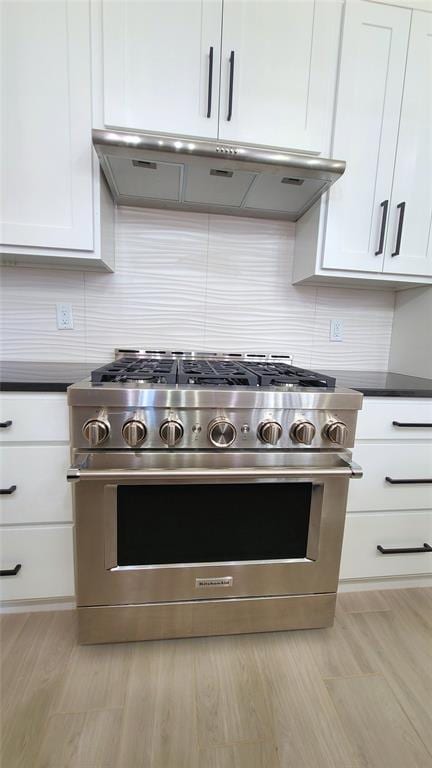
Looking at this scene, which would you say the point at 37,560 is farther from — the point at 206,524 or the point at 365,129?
the point at 365,129

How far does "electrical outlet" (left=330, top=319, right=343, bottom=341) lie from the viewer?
1.69 m

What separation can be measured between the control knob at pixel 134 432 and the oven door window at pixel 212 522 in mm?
159

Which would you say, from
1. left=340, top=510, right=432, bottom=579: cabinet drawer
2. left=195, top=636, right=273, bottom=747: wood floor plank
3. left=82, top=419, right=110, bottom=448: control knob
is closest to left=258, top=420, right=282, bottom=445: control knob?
left=82, top=419, right=110, bottom=448: control knob

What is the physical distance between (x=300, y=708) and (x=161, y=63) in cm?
208

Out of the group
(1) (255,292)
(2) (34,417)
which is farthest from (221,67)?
(2) (34,417)

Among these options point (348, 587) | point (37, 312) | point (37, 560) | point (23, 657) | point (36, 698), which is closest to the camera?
point (36, 698)

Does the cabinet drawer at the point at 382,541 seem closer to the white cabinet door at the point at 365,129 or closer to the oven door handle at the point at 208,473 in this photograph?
the oven door handle at the point at 208,473

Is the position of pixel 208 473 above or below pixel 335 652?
above

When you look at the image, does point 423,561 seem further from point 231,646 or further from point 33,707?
point 33,707

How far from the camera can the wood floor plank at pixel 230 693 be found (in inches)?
33.5

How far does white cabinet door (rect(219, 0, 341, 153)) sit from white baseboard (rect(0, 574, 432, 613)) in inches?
69.6

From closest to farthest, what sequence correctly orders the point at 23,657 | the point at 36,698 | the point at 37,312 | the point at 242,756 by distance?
the point at 242,756 → the point at 36,698 → the point at 23,657 → the point at 37,312

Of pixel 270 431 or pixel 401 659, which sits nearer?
pixel 270 431

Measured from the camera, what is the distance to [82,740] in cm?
82
